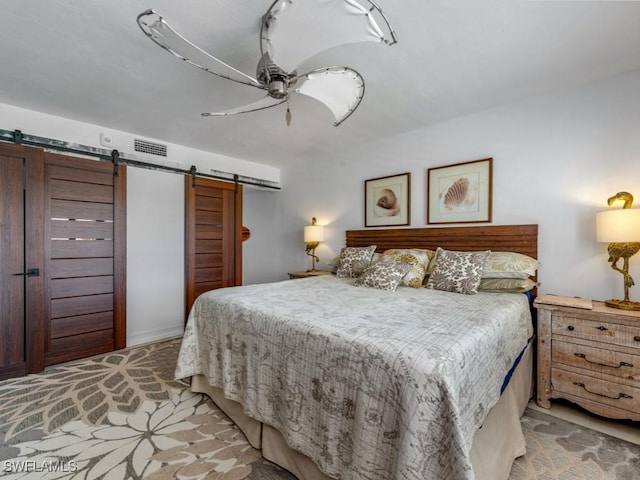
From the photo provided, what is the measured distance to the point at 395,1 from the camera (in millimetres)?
1539

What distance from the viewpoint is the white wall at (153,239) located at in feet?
11.2

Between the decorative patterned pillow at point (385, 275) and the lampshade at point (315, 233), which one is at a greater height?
the lampshade at point (315, 233)

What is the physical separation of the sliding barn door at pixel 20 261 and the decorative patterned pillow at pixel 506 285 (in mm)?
4132

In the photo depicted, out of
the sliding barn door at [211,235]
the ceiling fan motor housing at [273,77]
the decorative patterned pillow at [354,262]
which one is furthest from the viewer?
the sliding barn door at [211,235]

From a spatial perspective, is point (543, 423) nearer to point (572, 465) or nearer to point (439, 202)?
point (572, 465)

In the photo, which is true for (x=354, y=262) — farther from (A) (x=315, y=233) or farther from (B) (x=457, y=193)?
(B) (x=457, y=193)

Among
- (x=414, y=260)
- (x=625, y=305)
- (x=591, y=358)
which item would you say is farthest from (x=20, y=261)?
(x=625, y=305)

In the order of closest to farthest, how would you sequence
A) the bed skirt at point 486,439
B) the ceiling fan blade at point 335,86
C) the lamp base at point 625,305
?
the bed skirt at point 486,439
the ceiling fan blade at point 335,86
the lamp base at point 625,305

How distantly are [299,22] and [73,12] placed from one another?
1.33m

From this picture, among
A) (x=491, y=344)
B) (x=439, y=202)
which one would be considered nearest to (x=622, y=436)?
(x=491, y=344)

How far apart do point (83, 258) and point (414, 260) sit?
3.47 metres

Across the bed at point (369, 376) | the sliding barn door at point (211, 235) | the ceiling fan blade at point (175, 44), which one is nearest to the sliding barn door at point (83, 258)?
the sliding barn door at point (211, 235)

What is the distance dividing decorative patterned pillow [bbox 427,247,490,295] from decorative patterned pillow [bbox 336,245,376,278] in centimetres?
76

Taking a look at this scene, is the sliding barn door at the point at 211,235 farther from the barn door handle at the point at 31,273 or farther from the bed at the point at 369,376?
A: the bed at the point at 369,376
